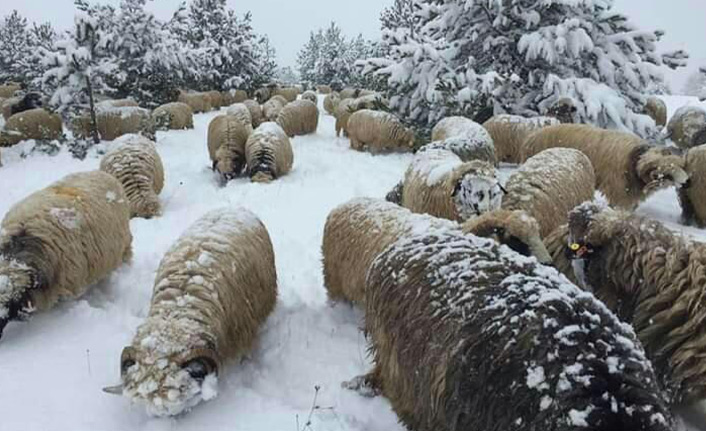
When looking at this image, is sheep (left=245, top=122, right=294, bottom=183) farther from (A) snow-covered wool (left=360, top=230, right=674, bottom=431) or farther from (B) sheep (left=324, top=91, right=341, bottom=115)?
(B) sheep (left=324, top=91, right=341, bottom=115)

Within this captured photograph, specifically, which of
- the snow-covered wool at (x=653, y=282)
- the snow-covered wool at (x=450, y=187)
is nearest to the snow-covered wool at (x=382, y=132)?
the snow-covered wool at (x=450, y=187)

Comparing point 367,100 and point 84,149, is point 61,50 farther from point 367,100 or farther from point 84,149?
point 367,100

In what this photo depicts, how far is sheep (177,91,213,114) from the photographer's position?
888 inches

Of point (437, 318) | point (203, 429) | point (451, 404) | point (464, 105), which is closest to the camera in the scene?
point (451, 404)

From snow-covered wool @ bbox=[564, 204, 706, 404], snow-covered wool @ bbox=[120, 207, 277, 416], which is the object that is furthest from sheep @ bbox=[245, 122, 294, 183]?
snow-covered wool @ bbox=[564, 204, 706, 404]

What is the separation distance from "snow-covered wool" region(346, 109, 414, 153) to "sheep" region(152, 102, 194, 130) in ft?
23.5

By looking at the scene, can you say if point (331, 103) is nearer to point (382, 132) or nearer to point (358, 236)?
point (382, 132)

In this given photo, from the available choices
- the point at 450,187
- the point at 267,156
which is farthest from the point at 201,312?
the point at 267,156

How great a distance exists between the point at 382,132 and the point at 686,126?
6.85 meters

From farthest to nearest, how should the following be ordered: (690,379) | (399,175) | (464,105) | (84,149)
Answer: (84,149) → (464,105) → (399,175) → (690,379)

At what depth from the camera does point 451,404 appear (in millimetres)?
2131

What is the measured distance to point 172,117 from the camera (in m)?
17.0

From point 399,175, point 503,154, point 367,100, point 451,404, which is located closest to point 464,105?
point 503,154

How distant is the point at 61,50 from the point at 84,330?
40.8ft
